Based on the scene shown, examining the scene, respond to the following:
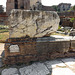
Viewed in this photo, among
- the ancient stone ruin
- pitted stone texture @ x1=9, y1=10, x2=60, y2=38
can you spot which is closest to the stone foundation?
the ancient stone ruin

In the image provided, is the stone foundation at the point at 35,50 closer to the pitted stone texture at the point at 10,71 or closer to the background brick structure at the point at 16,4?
the pitted stone texture at the point at 10,71

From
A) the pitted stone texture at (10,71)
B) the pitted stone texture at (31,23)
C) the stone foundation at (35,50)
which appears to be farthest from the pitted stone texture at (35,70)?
the pitted stone texture at (31,23)

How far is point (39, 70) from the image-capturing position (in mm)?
2537

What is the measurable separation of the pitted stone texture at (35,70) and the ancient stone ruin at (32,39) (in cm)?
30

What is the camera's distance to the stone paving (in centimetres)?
244

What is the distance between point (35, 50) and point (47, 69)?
0.66 meters

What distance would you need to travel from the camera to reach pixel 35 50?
2979mm

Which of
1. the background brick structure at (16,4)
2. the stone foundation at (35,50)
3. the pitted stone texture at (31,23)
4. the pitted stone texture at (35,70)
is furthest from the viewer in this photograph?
the background brick structure at (16,4)

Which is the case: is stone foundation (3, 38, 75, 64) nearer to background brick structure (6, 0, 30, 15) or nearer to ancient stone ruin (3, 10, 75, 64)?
ancient stone ruin (3, 10, 75, 64)

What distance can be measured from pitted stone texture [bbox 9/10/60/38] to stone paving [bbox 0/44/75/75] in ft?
2.74

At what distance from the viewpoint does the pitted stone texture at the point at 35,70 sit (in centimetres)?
242

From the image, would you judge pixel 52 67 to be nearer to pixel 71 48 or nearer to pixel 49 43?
pixel 49 43

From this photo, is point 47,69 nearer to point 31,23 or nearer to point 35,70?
point 35,70

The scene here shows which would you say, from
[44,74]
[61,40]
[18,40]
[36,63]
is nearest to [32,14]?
[18,40]
